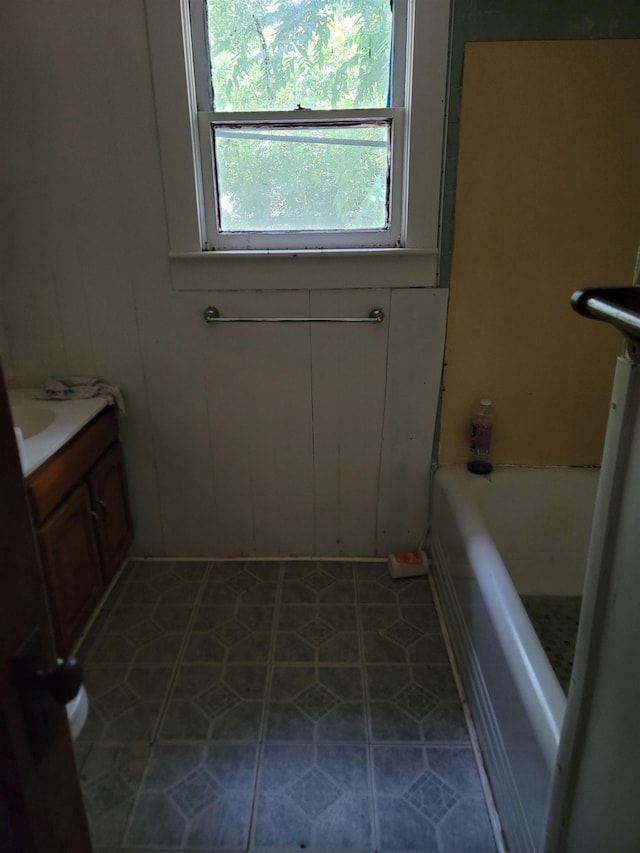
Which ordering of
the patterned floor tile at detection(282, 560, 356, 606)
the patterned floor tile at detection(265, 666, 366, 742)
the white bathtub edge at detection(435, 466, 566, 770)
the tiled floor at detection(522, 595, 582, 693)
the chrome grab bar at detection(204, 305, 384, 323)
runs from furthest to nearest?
the patterned floor tile at detection(282, 560, 356, 606)
the chrome grab bar at detection(204, 305, 384, 323)
the tiled floor at detection(522, 595, 582, 693)
the patterned floor tile at detection(265, 666, 366, 742)
the white bathtub edge at detection(435, 466, 566, 770)

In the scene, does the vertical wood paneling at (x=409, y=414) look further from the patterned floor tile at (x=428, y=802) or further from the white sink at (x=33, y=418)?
the white sink at (x=33, y=418)

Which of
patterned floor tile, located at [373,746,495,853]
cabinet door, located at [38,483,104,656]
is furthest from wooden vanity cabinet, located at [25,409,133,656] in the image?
patterned floor tile, located at [373,746,495,853]

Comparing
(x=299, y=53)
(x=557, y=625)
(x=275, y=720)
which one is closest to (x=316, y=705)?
(x=275, y=720)

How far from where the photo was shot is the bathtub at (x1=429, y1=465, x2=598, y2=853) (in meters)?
1.04

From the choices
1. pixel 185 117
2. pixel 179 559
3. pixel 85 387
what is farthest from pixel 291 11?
pixel 179 559

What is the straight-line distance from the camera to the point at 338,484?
2039mm

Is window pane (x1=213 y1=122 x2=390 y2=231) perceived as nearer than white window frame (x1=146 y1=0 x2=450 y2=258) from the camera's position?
No

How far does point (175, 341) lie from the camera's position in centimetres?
188

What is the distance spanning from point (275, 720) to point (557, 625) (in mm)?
908

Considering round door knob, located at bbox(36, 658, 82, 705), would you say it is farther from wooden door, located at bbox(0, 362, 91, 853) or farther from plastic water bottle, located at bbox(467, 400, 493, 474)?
plastic water bottle, located at bbox(467, 400, 493, 474)

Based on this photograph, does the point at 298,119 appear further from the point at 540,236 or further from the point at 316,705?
the point at 316,705

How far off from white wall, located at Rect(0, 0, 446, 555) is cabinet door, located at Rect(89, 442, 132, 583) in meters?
0.09

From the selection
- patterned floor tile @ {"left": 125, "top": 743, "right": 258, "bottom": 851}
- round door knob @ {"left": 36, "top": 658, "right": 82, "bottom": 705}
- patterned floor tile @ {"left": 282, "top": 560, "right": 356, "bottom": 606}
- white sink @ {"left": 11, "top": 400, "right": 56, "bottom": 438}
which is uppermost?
round door knob @ {"left": 36, "top": 658, "right": 82, "bottom": 705}

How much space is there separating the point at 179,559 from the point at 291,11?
1865 mm
